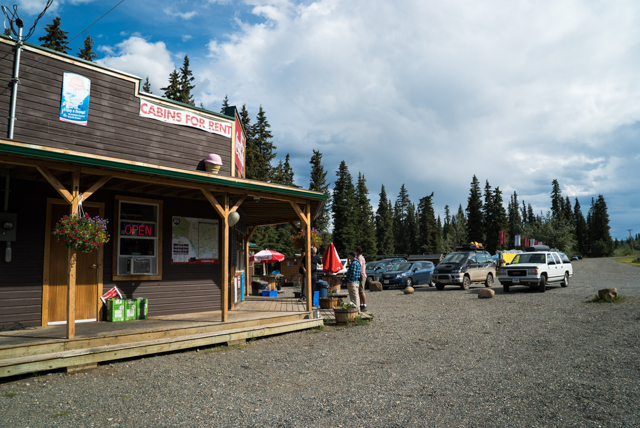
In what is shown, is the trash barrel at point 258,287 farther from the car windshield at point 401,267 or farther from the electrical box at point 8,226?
the electrical box at point 8,226

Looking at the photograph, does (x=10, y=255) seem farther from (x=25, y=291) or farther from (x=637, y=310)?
(x=637, y=310)

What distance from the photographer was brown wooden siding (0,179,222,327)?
23.6 ft

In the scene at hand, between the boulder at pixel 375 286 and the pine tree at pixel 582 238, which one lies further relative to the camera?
the pine tree at pixel 582 238

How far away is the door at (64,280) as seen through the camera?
7598 millimetres

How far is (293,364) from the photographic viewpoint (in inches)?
259

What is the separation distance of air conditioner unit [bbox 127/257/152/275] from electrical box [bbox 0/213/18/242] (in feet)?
6.98

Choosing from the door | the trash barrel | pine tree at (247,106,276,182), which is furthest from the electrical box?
pine tree at (247,106,276,182)

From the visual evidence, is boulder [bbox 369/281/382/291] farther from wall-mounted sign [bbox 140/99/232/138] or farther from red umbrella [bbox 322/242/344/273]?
wall-mounted sign [bbox 140/99/232/138]

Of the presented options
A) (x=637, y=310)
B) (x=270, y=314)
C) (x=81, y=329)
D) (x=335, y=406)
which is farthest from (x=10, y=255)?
(x=637, y=310)

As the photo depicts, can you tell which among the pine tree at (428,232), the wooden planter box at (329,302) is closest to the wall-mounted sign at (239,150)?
the wooden planter box at (329,302)

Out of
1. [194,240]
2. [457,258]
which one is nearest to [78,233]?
[194,240]

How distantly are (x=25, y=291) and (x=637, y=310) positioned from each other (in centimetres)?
1471

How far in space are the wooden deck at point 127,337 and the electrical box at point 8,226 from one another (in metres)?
1.73

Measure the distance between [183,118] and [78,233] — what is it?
5107 millimetres
